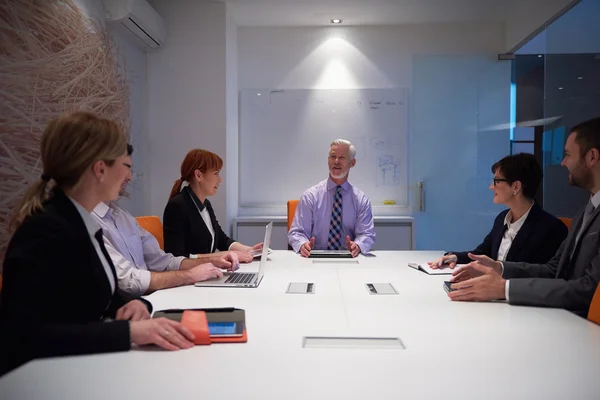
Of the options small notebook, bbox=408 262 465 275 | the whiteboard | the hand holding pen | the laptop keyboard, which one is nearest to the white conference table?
the laptop keyboard

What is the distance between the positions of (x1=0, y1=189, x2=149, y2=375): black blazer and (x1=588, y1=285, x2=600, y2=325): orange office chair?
156 centimetres

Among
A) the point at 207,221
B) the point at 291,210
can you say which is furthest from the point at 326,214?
the point at 207,221

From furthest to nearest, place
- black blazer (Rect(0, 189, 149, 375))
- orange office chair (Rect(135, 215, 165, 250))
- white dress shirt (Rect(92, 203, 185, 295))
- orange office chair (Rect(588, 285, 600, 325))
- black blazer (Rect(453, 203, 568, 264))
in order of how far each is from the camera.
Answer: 1. orange office chair (Rect(135, 215, 165, 250))
2. black blazer (Rect(453, 203, 568, 264))
3. white dress shirt (Rect(92, 203, 185, 295))
4. orange office chair (Rect(588, 285, 600, 325))
5. black blazer (Rect(0, 189, 149, 375))

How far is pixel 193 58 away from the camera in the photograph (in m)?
4.64

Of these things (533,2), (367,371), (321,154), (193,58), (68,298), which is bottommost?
(367,371)

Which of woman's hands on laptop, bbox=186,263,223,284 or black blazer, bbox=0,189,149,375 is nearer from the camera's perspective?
black blazer, bbox=0,189,149,375

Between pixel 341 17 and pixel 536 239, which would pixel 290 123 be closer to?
pixel 341 17

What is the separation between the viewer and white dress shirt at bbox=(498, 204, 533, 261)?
2536 millimetres

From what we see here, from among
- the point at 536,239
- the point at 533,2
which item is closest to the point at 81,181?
the point at 536,239

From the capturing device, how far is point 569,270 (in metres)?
2.00

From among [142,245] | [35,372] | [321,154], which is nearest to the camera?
[35,372]

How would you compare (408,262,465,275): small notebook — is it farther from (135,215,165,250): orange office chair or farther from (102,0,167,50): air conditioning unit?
(102,0,167,50): air conditioning unit

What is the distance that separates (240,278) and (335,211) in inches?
60.8

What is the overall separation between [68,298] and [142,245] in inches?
43.0
